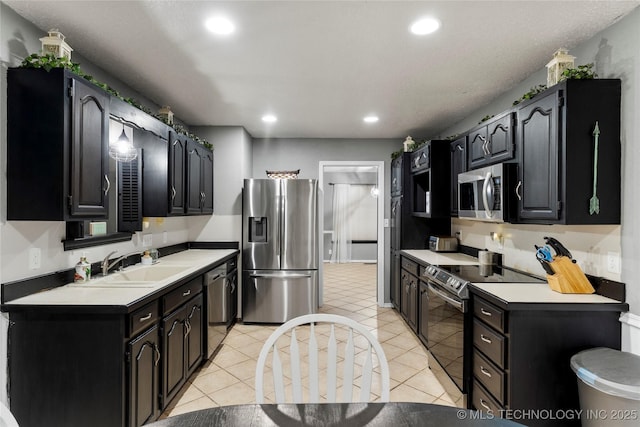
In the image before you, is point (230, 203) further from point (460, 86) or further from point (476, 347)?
point (476, 347)

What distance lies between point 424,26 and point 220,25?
1.19 m

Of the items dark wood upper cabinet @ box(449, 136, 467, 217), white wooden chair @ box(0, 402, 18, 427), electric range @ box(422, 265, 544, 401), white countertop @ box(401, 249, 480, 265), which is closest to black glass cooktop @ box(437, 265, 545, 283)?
electric range @ box(422, 265, 544, 401)

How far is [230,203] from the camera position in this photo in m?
4.43

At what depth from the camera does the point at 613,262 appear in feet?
6.40

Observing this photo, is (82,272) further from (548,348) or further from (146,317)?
(548,348)

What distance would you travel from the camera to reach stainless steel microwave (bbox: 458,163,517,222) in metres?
2.46

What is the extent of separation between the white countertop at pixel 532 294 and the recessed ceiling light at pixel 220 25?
2.23 metres

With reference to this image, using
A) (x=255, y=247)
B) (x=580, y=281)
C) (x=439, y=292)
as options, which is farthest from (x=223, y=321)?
(x=580, y=281)

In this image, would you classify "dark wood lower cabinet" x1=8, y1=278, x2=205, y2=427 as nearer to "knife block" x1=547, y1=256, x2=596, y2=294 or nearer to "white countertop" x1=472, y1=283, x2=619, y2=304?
"white countertop" x1=472, y1=283, x2=619, y2=304

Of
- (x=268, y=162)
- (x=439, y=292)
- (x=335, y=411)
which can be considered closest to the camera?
(x=335, y=411)

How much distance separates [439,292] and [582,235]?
3.42ft

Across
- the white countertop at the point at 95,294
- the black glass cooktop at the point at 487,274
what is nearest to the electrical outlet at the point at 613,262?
the black glass cooktop at the point at 487,274

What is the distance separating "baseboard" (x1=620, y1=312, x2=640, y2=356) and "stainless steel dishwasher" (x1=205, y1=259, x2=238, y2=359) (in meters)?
2.92

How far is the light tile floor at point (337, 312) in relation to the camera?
2.59 m
